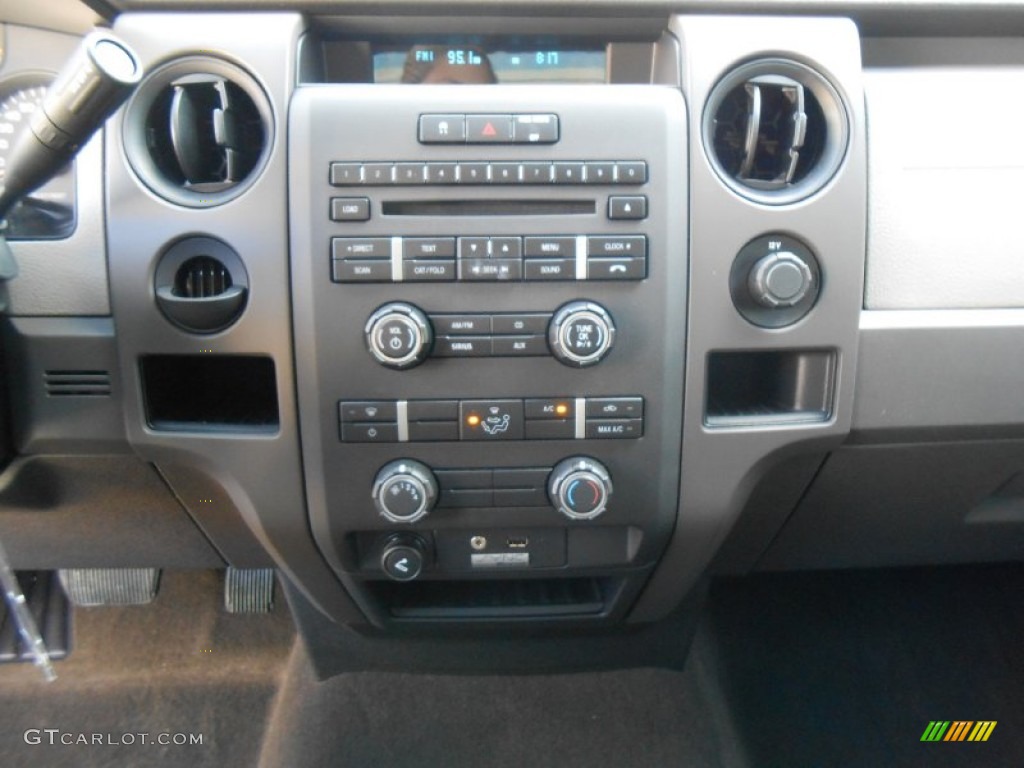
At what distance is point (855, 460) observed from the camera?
3.33 feet

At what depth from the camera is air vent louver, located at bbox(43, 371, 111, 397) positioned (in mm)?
913

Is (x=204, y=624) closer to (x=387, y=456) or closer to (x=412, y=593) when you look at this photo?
(x=412, y=593)

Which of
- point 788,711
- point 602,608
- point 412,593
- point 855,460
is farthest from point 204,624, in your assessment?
point 855,460

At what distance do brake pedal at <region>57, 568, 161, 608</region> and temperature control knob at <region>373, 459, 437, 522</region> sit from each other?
2.63 ft

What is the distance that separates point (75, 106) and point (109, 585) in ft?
3.53

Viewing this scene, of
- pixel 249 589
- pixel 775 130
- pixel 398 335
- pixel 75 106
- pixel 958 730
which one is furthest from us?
pixel 249 589

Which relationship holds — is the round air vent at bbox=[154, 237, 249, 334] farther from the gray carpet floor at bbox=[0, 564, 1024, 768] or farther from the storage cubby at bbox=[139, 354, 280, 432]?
the gray carpet floor at bbox=[0, 564, 1024, 768]

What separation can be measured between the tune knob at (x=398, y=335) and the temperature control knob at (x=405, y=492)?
13cm

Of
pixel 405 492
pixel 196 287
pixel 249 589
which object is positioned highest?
pixel 196 287

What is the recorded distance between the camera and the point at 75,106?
0.68 metres

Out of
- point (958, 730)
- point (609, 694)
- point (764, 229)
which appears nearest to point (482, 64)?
point (764, 229)

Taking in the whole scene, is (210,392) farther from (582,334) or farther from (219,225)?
(582,334)

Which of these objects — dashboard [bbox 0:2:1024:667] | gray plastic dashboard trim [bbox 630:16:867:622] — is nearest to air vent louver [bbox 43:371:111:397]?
dashboard [bbox 0:2:1024:667]

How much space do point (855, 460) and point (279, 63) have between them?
2.72 feet
